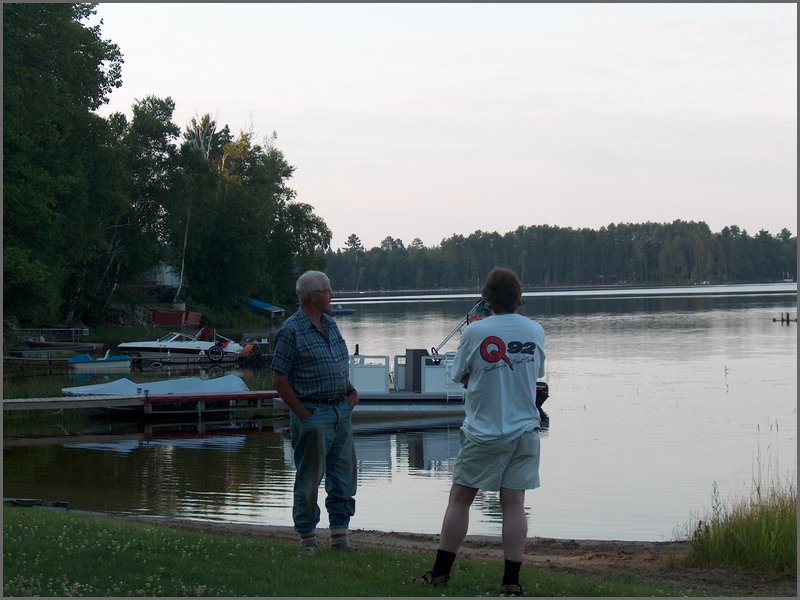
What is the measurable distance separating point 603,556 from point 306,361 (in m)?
4.60

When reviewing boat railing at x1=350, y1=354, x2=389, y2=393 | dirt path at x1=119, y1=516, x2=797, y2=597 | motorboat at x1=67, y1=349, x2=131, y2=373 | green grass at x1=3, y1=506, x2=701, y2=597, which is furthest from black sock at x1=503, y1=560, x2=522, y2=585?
motorboat at x1=67, y1=349, x2=131, y2=373

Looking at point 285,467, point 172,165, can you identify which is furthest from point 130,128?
point 285,467

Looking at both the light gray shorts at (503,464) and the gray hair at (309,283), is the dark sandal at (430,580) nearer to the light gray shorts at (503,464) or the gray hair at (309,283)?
the light gray shorts at (503,464)

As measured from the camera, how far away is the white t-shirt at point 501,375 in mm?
7121

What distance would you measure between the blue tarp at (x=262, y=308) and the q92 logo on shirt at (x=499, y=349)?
73.4 m

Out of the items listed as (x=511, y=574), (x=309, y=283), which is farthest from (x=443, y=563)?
(x=309, y=283)

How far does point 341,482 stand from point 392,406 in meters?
19.8

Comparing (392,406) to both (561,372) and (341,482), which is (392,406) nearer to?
(561,372)

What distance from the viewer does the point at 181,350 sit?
47281 millimetres

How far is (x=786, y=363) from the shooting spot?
45.4 meters

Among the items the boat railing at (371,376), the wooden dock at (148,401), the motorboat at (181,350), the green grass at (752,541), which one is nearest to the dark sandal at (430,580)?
the green grass at (752,541)

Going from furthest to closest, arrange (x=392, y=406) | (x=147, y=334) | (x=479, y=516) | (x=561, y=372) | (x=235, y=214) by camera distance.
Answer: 1. (x=235, y=214)
2. (x=147, y=334)
3. (x=561, y=372)
4. (x=392, y=406)
5. (x=479, y=516)

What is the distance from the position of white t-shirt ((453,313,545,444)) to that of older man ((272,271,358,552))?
1.51 metres

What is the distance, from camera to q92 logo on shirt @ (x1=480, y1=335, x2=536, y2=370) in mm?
7121
